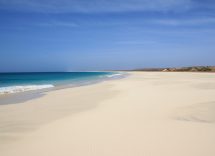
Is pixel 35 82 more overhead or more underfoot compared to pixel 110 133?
more underfoot

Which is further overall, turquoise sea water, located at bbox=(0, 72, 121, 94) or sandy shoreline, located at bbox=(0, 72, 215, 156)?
turquoise sea water, located at bbox=(0, 72, 121, 94)

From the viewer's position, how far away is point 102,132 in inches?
201

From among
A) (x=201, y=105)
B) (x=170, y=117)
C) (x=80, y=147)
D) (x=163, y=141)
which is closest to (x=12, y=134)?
(x=80, y=147)

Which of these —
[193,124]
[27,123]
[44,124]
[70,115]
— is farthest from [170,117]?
[27,123]

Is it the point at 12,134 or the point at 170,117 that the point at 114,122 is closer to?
the point at 170,117

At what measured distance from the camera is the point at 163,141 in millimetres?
4418

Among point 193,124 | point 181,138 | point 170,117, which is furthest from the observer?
point 170,117

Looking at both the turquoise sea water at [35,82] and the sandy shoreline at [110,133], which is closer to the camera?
the sandy shoreline at [110,133]

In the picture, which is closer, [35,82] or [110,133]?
[110,133]

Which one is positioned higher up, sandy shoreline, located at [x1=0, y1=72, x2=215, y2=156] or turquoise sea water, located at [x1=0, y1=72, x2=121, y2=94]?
sandy shoreline, located at [x1=0, y1=72, x2=215, y2=156]

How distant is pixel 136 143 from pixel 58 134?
1828 mm

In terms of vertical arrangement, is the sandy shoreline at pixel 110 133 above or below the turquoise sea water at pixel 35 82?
above

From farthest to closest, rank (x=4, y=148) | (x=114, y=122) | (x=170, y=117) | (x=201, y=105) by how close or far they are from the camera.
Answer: (x=201, y=105)
(x=170, y=117)
(x=114, y=122)
(x=4, y=148)

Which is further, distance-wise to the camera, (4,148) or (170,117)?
(170,117)
